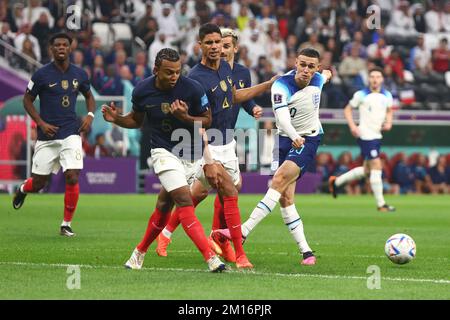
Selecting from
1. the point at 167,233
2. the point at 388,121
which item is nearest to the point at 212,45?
the point at 167,233

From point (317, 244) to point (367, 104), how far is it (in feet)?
28.7

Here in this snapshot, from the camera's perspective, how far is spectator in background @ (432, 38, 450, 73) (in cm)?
3284

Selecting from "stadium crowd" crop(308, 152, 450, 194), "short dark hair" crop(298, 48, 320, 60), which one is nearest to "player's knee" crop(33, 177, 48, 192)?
"short dark hair" crop(298, 48, 320, 60)

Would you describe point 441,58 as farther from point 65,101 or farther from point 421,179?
point 65,101

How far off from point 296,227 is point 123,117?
2.42m

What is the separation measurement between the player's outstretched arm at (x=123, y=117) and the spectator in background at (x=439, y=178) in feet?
64.4

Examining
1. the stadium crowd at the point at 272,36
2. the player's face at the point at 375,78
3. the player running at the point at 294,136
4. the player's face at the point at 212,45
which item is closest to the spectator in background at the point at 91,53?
the stadium crowd at the point at 272,36

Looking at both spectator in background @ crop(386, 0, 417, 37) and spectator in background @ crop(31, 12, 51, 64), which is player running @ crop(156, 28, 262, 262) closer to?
spectator in background @ crop(31, 12, 51, 64)

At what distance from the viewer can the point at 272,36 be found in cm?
3150

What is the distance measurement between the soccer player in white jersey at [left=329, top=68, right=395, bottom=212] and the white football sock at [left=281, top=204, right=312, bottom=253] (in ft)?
32.4

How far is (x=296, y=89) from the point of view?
12.3m

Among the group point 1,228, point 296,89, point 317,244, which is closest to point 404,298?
point 296,89

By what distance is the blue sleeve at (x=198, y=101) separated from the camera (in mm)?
10539

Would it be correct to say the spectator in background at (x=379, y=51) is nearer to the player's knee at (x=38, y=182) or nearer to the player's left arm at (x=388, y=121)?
the player's left arm at (x=388, y=121)
